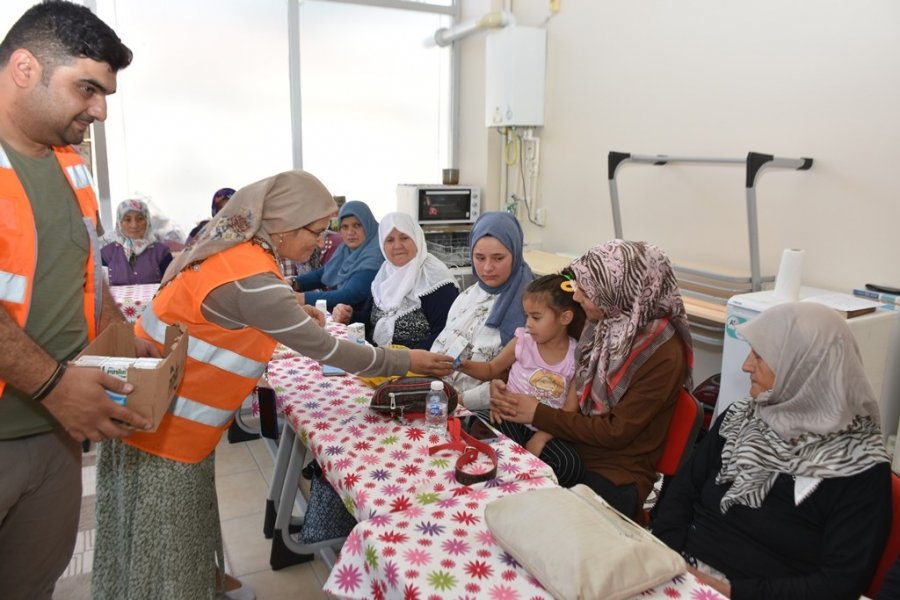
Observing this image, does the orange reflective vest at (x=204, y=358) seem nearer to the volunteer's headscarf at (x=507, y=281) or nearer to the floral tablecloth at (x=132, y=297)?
the volunteer's headscarf at (x=507, y=281)

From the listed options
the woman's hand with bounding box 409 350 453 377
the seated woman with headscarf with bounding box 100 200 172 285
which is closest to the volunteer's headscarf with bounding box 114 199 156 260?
the seated woman with headscarf with bounding box 100 200 172 285

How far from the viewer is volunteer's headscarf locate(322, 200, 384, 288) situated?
3619 mm

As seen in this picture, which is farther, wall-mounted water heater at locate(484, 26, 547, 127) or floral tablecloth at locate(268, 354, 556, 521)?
wall-mounted water heater at locate(484, 26, 547, 127)

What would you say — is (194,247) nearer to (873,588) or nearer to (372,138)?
(873,588)

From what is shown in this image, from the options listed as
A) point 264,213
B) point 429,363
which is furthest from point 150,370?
point 429,363

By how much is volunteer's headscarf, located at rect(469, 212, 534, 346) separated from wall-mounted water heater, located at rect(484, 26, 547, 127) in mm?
2290

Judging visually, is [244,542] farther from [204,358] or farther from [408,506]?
[408,506]

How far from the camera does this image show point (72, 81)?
1281 millimetres

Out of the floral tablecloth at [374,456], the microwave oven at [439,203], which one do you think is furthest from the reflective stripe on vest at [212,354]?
the microwave oven at [439,203]

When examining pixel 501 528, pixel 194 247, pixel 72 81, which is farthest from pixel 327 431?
pixel 72 81

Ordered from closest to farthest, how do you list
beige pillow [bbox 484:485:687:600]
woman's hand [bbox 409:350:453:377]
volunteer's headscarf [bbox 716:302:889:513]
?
beige pillow [bbox 484:485:687:600] → volunteer's headscarf [bbox 716:302:889:513] → woman's hand [bbox 409:350:453:377]

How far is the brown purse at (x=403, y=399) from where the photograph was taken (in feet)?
5.85

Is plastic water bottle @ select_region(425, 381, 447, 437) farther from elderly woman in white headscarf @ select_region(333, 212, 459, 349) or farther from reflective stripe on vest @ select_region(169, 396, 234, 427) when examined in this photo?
elderly woman in white headscarf @ select_region(333, 212, 459, 349)

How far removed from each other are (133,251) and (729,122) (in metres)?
3.65
